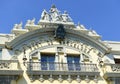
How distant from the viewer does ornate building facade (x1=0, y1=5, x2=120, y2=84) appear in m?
26.4

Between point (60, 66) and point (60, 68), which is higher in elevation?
point (60, 66)

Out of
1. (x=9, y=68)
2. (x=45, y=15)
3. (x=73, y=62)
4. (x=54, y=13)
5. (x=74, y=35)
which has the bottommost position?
(x=9, y=68)

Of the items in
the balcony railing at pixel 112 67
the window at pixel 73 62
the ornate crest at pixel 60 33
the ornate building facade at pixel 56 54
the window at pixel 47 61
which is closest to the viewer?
the ornate building facade at pixel 56 54

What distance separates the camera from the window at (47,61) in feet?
89.5

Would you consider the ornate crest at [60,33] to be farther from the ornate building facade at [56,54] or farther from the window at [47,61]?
the window at [47,61]

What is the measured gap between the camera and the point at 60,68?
89.8 ft

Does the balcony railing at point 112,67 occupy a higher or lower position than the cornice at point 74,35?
lower

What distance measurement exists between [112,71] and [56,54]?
439cm

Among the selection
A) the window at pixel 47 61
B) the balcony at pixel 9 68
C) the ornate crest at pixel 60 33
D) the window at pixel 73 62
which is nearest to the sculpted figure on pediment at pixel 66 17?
the ornate crest at pixel 60 33

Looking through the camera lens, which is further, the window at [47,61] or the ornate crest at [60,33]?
the ornate crest at [60,33]

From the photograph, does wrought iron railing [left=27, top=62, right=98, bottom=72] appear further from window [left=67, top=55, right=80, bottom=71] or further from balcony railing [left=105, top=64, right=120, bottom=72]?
balcony railing [left=105, top=64, right=120, bottom=72]

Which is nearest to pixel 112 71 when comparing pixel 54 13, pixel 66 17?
pixel 66 17

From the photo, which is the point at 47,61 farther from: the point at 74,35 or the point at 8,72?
the point at 8,72

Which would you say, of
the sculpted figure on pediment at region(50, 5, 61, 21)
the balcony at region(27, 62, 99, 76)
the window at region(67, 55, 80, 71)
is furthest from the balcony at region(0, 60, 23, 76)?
the sculpted figure on pediment at region(50, 5, 61, 21)
